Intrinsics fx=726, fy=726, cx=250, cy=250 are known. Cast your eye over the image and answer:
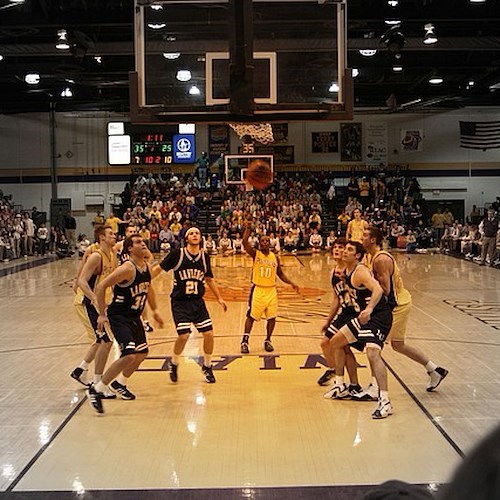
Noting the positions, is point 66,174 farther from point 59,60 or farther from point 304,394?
point 304,394

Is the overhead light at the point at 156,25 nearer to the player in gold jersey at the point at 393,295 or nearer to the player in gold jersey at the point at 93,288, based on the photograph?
the player in gold jersey at the point at 93,288

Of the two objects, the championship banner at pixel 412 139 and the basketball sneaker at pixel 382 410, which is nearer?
the basketball sneaker at pixel 382 410

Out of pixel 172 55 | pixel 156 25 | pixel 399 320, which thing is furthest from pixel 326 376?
pixel 156 25

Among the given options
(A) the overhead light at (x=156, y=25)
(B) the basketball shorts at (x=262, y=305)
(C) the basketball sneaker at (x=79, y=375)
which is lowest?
(C) the basketball sneaker at (x=79, y=375)

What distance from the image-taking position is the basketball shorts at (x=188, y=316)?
Answer: 312 inches

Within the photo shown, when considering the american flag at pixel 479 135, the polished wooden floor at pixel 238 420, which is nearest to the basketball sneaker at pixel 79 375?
the polished wooden floor at pixel 238 420

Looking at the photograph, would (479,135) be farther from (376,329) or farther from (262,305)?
(376,329)

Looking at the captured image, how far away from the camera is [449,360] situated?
29.6ft

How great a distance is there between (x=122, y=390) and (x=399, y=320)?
2917 mm

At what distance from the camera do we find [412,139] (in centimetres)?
3712

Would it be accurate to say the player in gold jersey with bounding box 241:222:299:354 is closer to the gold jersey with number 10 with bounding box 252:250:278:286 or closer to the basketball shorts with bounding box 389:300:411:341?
the gold jersey with number 10 with bounding box 252:250:278:286

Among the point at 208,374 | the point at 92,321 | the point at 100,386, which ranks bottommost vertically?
the point at 208,374

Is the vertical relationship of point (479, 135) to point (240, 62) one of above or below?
above

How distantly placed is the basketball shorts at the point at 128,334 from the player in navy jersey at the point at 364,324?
1.89 metres
